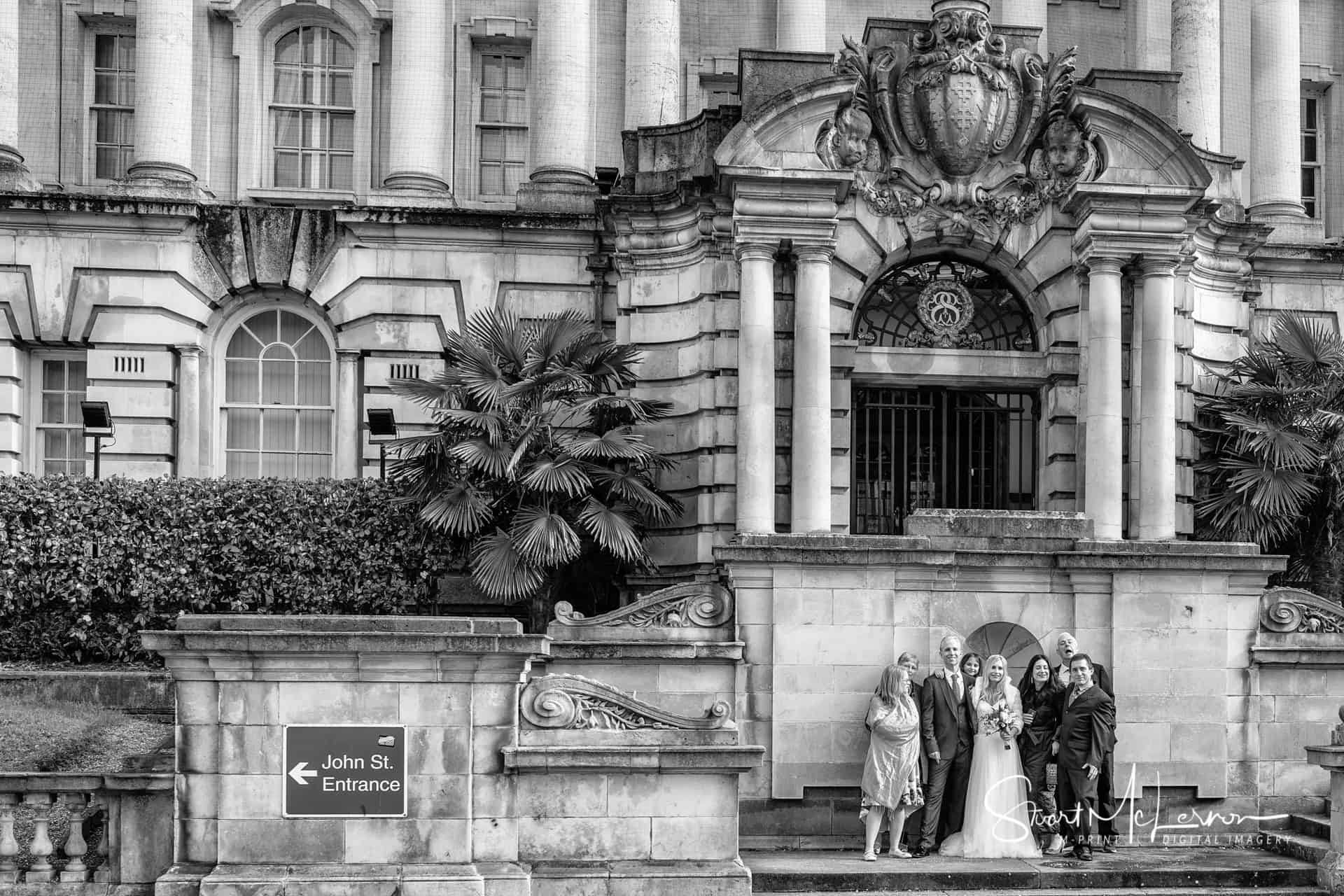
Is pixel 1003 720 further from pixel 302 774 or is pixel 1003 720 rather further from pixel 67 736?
pixel 67 736

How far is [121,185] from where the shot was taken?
2444 centimetres

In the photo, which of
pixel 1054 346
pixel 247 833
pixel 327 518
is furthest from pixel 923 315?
pixel 247 833

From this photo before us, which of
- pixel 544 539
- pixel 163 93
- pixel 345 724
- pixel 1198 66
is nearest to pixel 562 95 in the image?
pixel 163 93

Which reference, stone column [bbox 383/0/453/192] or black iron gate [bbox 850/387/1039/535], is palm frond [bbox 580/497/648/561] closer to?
black iron gate [bbox 850/387/1039/535]

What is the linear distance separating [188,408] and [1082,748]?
50.2ft

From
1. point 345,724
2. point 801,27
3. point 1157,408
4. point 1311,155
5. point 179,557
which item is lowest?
point 345,724

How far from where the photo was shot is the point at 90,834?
12.8m

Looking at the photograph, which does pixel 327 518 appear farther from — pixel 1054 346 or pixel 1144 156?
pixel 1144 156

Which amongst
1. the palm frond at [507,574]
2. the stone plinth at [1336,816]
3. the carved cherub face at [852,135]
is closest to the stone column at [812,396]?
the carved cherub face at [852,135]

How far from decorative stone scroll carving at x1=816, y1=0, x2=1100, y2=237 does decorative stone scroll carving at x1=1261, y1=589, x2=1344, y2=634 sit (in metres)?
6.50

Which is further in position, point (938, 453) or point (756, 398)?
point (938, 453)

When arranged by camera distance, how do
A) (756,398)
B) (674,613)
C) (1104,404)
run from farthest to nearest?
(1104,404)
(756,398)
(674,613)

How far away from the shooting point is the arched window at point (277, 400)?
25.0m

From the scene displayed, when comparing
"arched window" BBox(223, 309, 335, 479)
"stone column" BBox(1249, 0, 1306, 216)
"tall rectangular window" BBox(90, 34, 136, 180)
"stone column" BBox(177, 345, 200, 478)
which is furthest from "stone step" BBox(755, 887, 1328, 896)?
"tall rectangular window" BBox(90, 34, 136, 180)
